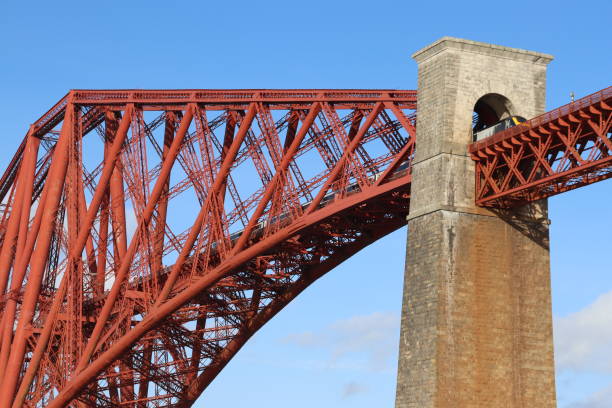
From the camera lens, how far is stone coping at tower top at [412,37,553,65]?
45469 mm

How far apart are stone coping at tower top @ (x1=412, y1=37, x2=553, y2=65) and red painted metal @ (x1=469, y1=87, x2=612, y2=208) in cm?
361

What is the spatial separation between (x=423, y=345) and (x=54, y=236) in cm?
2702

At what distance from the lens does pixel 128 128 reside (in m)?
60.9

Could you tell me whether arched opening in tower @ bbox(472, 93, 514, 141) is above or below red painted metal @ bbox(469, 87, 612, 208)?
above

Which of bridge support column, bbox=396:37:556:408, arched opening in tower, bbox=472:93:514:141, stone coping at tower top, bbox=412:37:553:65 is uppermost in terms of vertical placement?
stone coping at tower top, bbox=412:37:553:65

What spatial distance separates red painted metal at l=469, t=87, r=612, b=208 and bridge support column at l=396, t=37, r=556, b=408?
81 centimetres

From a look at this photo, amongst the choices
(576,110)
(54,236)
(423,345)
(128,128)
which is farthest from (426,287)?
(54,236)

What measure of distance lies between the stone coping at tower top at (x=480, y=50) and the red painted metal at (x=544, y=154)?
3606 millimetres

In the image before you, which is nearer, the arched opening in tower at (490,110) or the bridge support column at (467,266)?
the bridge support column at (467,266)

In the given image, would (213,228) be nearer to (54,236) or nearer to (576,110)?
(54,236)

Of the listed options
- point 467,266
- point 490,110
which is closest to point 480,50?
point 490,110

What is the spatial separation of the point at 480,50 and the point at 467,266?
7907mm

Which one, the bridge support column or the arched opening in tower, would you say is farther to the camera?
the arched opening in tower

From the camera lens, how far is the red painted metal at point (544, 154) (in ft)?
132
